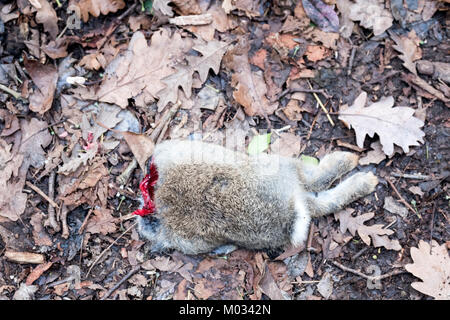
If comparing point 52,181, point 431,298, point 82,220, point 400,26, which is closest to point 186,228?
point 82,220

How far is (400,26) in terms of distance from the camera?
5.55 m

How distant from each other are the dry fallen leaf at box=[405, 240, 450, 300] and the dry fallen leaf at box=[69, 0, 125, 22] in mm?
4601

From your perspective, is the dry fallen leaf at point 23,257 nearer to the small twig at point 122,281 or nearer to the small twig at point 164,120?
the small twig at point 122,281

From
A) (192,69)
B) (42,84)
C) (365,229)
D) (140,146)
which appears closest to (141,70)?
(192,69)

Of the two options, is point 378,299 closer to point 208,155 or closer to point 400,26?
point 208,155

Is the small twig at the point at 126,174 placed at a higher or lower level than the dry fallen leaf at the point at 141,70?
lower

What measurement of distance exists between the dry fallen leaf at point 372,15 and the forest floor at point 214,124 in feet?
0.05

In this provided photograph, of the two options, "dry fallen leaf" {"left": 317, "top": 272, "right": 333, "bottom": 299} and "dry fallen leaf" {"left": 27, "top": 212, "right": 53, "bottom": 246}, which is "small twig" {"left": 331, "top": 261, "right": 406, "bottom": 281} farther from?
"dry fallen leaf" {"left": 27, "top": 212, "right": 53, "bottom": 246}

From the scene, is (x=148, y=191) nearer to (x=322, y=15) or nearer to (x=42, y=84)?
(x=42, y=84)

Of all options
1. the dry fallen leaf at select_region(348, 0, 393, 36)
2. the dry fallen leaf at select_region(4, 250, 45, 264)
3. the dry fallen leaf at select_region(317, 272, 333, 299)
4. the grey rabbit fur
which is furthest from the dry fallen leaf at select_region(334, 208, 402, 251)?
the dry fallen leaf at select_region(4, 250, 45, 264)

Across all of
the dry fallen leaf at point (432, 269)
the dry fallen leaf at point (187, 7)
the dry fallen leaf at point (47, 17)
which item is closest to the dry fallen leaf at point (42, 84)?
the dry fallen leaf at point (47, 17)

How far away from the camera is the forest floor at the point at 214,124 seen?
16.8 ft

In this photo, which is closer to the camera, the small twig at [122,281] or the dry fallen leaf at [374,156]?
the small twig at [122,281]

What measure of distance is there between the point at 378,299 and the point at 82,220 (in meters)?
3.55
